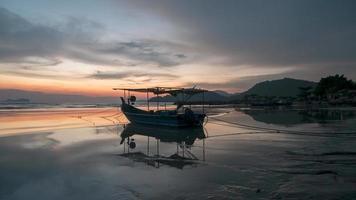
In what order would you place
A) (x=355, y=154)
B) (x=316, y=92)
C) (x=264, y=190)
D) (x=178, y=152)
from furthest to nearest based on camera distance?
(x=316, y=92)
(x=178, y=152)
(x=355, y=154)
(x=264, y=190)

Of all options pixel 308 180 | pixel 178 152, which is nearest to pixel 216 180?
pixel 308 180

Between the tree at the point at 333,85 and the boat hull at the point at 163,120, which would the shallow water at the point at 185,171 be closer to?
the boat hull at the point at 163,120

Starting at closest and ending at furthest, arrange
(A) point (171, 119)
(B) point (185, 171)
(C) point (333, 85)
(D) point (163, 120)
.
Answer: (B) point (185, 171) → (A) point (171, 119) → (D) point (163, 120) → (C) point (333, 85)

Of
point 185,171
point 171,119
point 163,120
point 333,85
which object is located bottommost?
point 185,171

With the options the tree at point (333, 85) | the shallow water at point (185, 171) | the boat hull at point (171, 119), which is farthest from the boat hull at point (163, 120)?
the tree at point (333, 85)

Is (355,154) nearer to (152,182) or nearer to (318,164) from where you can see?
(318,164)

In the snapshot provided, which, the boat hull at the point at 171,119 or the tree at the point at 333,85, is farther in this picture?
the tree at the point at 333,85

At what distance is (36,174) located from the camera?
10961mm

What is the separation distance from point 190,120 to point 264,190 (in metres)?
19.4

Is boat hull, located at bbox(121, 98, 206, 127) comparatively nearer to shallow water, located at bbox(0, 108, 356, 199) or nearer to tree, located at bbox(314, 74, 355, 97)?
shallow water, located at bbox(0, 108, 356, 199)

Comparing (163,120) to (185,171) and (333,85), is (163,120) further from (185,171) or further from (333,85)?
(333,85)

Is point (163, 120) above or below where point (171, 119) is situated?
below

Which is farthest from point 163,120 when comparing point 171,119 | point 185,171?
point 185,171

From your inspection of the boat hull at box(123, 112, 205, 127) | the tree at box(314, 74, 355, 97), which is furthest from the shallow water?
the tree at box(314, 74, 355, 97)
